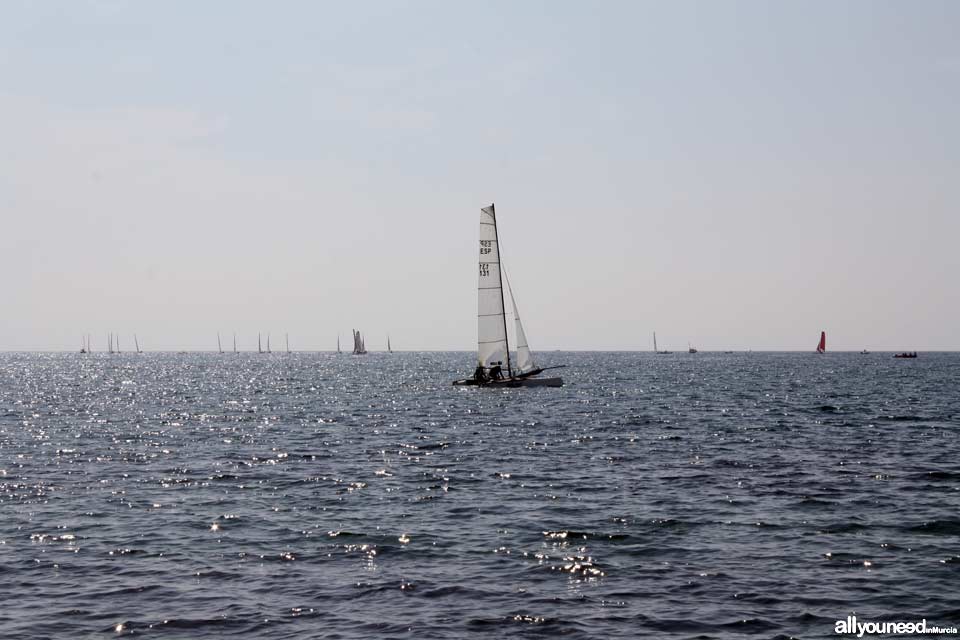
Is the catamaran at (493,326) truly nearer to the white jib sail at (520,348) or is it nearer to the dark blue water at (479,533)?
the white jib sail at (520,348)

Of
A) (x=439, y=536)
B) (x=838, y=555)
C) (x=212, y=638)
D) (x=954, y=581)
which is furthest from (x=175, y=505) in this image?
(x=954, y=581)

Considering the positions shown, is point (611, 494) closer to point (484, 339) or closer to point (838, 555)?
point (838, 555)

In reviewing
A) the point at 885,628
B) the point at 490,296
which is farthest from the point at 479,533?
the point at 490,296

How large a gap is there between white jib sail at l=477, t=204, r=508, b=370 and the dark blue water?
34.2 metres

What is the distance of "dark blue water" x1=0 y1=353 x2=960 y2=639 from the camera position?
659 inches

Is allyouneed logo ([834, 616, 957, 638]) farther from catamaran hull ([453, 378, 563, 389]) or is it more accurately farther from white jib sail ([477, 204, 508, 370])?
catamaran hull ([453, 378, 563, 389])

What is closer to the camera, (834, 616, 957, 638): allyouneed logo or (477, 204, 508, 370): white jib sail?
(834, 616, 957, 638): allyouneed logo

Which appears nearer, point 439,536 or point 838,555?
point 838,555

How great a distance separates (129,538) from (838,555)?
59.8 ft

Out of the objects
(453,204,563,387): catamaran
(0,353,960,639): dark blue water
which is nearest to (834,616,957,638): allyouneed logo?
(0,353,960,639): dark blue water

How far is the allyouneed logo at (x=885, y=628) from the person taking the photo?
15.7 m

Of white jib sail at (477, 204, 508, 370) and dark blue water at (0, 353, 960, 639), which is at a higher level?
white jib sail at (477, 204, 508, 370)

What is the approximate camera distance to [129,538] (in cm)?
2300

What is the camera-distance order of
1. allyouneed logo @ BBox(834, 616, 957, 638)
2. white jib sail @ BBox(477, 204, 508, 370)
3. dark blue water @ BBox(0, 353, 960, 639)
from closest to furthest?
allyouneed logo @ BBox(834, 616, 957, 638)
dark blue water @ BBox(0, 353, 960, 639)
white jib sail @ BBox(477, 204, 508, 370)
